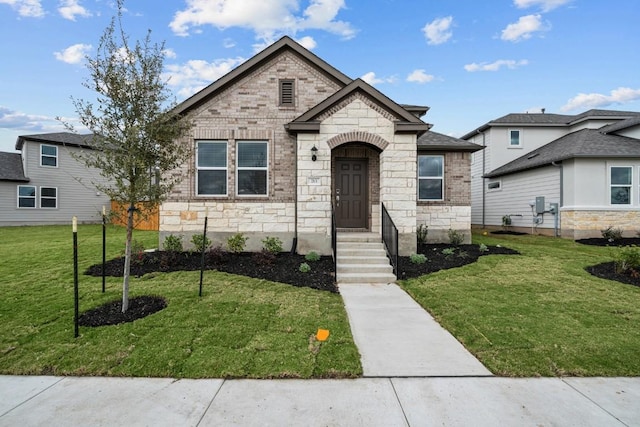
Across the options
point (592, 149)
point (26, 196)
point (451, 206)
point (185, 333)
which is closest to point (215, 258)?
point (185, 333)

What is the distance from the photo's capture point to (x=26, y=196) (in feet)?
69.7

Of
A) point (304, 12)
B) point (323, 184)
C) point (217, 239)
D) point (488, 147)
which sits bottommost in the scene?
point (217, 239)

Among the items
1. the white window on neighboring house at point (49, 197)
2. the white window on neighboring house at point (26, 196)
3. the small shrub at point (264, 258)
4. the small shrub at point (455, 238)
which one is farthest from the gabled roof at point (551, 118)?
the white window on neighboring house at point (26, 196)

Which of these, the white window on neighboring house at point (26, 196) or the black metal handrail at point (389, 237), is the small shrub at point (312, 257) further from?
the white window on neighboring house at point (26, 196)

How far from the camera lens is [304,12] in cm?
1332

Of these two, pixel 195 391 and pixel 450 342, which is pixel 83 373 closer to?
pixel 195 391

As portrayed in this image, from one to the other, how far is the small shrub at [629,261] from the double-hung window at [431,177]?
18.0ft

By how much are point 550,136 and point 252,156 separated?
61.0 ft

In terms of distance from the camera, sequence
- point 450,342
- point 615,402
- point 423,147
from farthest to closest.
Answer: point 423,147 < point 450,342 < point 615,402

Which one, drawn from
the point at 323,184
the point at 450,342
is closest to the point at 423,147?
the point at 323,184

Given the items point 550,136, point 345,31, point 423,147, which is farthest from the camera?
point 550,136

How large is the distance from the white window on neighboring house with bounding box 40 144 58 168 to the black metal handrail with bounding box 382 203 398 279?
78.7 ft

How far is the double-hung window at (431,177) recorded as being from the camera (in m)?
12.4

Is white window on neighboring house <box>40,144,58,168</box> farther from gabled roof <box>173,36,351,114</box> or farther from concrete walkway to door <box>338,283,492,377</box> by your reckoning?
concrete walkway to door <box>338,283,492,377</box>
